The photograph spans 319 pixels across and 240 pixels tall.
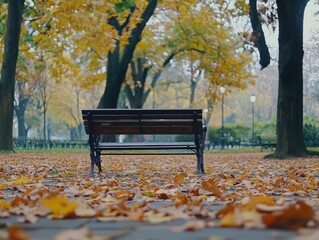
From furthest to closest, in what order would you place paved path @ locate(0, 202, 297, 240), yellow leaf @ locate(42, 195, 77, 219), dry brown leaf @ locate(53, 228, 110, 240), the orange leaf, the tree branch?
the tree branch → yellow leaf @ locate(42, 195, 77, 219) → the orange leaf → paved path @ locate(0, 202, 297, 240) → dry brown leaf @ locate(53, 228, 110, 240)

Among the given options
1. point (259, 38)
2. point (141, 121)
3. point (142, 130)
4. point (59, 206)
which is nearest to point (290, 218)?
point (59, 206)

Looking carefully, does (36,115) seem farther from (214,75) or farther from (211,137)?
(214,75)

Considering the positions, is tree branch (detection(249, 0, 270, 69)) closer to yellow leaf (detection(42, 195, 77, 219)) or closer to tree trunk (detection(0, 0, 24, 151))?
tree trunk (detection(0, 0, 24, 151))

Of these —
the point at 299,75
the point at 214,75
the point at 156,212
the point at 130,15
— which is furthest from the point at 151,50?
the point at 156,212

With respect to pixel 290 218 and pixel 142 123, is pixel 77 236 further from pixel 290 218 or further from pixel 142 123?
pixel 142 123

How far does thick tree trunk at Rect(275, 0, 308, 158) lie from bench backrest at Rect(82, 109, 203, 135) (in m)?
7.74

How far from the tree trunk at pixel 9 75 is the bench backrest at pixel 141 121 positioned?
10.2 metres

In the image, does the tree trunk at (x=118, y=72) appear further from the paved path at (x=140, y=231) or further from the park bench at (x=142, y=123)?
the paved path at (x=140, y=231)

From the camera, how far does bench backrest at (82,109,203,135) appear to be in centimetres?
827

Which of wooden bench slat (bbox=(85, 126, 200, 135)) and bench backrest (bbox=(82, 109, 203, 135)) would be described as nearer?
bench backrest (bbox=(82, 109, 203, 135))

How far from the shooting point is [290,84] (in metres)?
15.7

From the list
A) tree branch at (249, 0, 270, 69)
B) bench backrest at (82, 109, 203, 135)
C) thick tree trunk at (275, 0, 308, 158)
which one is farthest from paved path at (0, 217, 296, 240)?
tree branch at (249, 0, 270, 69)

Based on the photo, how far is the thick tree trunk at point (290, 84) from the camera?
51.1 feet

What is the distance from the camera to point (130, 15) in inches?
1044
